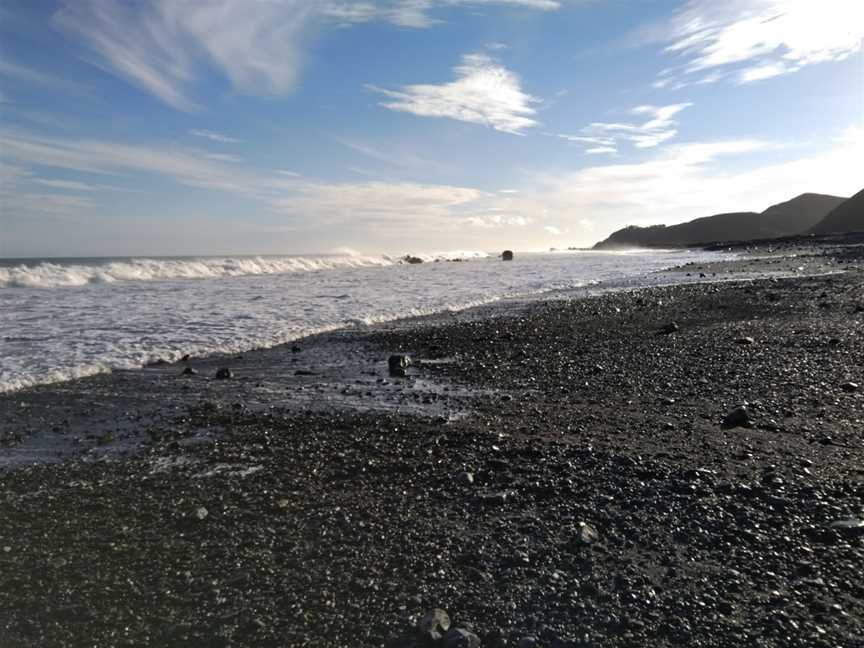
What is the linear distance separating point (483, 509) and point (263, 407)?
4.82m

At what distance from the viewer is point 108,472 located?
6293 mm

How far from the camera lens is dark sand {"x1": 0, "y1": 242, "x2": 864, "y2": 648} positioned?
3.62 metres

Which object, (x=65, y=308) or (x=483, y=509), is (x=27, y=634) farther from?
(x=65, y=308)

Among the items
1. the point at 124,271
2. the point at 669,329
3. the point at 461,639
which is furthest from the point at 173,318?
the point at 124,271

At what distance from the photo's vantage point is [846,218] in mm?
110688

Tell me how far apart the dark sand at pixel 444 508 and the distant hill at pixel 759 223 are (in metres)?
140

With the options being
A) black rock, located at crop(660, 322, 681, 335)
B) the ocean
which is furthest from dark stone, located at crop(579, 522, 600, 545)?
black rock, located at crop(660, 322, 681, 335)

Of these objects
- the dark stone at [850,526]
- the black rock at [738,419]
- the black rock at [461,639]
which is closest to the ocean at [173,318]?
the black rock at [461,639]

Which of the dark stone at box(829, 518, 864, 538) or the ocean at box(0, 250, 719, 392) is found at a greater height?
the ocean at box(0, 250, 719, 392)

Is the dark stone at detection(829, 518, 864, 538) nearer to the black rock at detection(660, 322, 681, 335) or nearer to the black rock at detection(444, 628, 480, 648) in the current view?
the black rock at detection(444, 628, 480, 648)

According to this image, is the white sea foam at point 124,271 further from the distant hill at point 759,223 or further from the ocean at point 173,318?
the distant hill at point 759,223

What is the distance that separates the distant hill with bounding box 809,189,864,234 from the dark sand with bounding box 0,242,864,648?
121 metres

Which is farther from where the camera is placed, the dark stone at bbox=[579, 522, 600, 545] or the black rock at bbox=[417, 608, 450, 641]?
the dark stone at bbox=[579, 522, 600, 545]

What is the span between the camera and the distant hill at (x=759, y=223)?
141 metres
